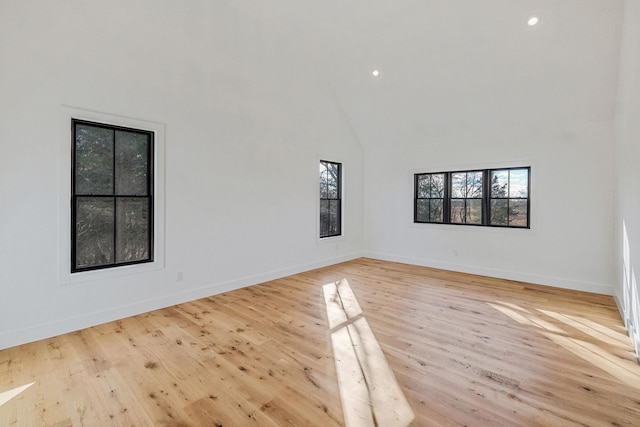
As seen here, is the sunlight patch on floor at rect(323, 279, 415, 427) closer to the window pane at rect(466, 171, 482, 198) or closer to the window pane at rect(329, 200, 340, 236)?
the window pane at rect(329, 200, 340, 236)

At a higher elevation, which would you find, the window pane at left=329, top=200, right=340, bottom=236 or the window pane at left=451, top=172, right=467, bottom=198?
the window pane at left=451, top=172, right=467, bottom=198

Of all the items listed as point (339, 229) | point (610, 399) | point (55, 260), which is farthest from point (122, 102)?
point (610, 399)

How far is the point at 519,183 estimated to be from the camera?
5.16 m

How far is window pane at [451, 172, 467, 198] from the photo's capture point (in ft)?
19.1

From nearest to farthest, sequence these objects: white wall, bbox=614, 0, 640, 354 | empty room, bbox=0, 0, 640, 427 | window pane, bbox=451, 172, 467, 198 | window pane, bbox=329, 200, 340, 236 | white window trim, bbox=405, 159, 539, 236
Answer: empty room, bbox=0, 0, 640, 427, white wall, bbox=614, 0, 640, 354, white window trim, bbox=405, 159, 539, 236, window pane, bbox=451, 172, 467, 198, window pane, bbox=329, 200, 340, 236

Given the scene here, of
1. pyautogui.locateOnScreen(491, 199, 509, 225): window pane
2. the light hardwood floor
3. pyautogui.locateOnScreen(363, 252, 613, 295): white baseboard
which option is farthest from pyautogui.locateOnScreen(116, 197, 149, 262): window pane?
pyautogui.locateOnScreen(491, 199, 509, 225): window pane

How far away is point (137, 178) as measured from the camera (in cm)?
358

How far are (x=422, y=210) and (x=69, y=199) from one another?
577cm

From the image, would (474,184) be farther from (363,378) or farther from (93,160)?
(93,160)

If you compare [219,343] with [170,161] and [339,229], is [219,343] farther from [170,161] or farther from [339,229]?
[339,229]

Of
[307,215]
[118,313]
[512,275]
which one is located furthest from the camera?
[307,215]

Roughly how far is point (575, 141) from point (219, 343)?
5606mm

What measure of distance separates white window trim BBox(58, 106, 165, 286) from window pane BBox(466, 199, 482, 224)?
5206 mm

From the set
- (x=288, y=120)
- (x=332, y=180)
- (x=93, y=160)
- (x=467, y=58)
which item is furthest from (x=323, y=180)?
(x=93, y=160)
